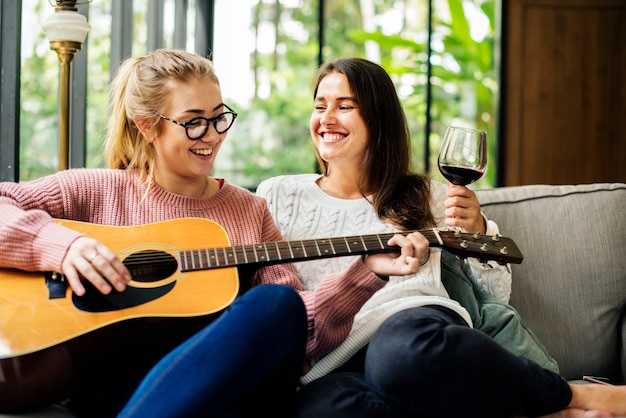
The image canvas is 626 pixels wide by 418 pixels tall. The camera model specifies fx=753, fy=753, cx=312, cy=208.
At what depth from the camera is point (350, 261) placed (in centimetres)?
202

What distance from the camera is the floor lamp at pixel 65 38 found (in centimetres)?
211

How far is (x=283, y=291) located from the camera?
60.1 inches

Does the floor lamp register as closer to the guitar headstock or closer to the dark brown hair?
the dark brown hair

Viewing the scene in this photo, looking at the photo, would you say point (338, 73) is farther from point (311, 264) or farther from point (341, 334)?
point (341, 334)

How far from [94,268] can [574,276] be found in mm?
1353

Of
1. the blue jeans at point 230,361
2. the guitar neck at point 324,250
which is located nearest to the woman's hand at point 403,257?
the guitar neck at point 324,250

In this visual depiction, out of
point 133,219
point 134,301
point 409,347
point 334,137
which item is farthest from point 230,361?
point 334,137

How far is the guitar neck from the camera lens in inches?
64.8

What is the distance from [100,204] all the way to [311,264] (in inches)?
22.4

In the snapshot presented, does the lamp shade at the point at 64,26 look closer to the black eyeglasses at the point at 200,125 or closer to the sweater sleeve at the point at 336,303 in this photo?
the black eyeglasses at the point at 200,125

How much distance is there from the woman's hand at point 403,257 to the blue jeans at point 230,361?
272 millimetres

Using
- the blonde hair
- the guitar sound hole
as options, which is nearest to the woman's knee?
the guitar sound hole

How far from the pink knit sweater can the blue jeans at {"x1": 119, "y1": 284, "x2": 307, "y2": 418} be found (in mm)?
220

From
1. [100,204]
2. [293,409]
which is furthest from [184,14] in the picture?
[293,409]
